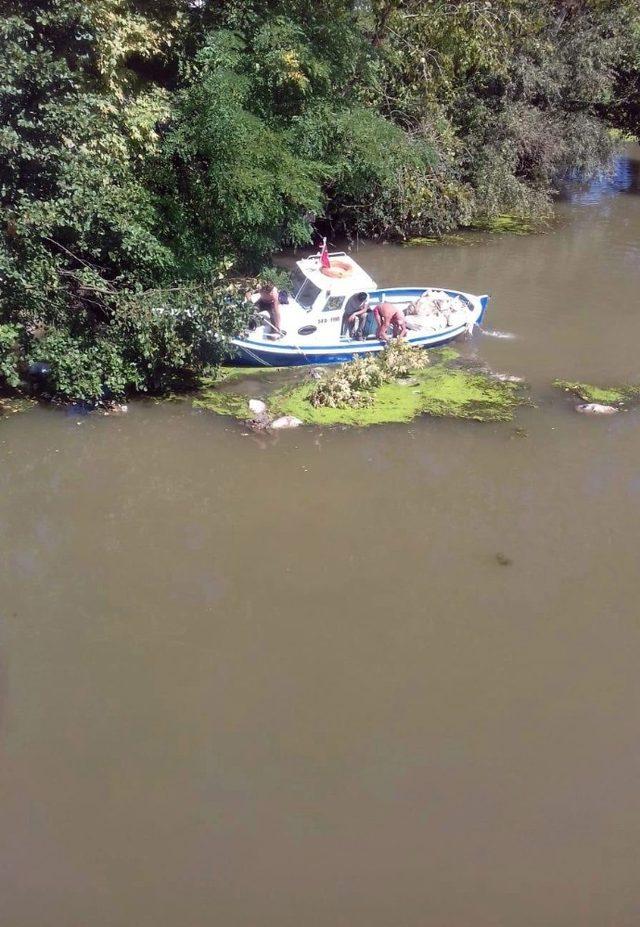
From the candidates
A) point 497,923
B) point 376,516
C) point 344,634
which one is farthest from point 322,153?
point 497,923

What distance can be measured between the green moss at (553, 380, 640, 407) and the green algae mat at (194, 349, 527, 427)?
2.43 feet

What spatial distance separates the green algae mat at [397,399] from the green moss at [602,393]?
0.74 m

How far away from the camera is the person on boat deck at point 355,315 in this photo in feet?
41.5

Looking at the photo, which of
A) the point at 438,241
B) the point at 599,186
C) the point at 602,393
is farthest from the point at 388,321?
the point at 599,186

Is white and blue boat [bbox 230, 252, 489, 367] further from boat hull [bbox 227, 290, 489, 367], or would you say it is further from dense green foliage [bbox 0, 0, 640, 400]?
dense green foliage [bbox 0, 0, 640, 400]

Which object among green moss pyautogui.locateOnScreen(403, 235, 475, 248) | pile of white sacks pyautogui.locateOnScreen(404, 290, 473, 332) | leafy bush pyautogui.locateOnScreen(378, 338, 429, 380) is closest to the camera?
leafy bush pyautogui.locateOnScreen(378, 338, 429, 380)

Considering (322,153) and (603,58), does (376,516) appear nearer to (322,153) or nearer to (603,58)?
(322,153)

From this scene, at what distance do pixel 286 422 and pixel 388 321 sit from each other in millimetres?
2677

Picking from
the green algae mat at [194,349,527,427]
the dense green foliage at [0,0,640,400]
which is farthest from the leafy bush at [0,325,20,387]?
the green algae mat at [194,349,527,427]

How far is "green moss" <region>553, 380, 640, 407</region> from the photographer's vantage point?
1178 centimetres

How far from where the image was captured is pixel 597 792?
617cm

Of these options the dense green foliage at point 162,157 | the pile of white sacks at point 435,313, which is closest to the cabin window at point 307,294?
→ the dense green foliage at point 162,157

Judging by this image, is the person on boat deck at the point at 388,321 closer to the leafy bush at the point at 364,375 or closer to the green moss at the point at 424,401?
the leafy bush at the point at 364,375

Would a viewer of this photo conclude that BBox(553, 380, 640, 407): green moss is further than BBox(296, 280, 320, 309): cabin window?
No
